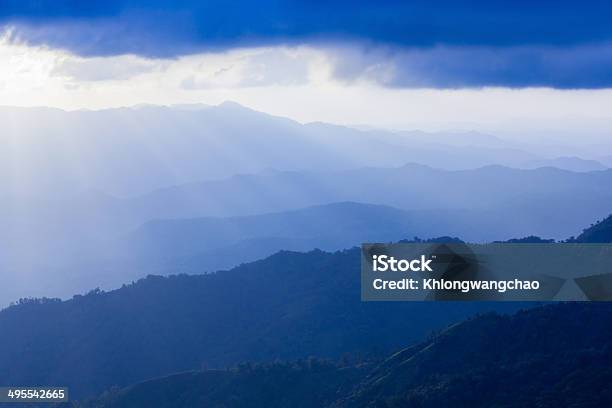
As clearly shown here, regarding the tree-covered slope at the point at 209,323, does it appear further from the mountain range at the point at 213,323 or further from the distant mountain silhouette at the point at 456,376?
the distant mountain silhouette at the point at 456,376

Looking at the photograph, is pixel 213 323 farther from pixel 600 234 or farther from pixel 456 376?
pixel 456 376

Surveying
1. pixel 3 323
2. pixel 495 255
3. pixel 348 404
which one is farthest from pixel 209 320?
pixel 495 255

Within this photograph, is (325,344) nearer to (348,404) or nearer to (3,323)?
(348,404)

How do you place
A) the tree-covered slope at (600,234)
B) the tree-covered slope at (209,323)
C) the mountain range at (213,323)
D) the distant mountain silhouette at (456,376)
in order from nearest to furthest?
1. the distant mountain silhouette at (456,376)
2. the tree-covered slope at (600,234)
3. the mountain range at (213,323)
4. the tree-covered slope at (209,323)

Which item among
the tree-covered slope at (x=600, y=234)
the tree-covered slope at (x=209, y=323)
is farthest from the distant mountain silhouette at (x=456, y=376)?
the tree-covered slope at (x=600, y=234)

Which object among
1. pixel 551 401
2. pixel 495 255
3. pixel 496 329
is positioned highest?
pixel 495 255

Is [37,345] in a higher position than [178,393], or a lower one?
higher

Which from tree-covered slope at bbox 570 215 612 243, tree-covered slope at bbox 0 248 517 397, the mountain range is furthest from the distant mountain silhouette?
tree-covered slope at bbox 570 215 612 243

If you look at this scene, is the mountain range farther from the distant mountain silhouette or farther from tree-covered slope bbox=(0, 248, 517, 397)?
the distant mountain silhouette
